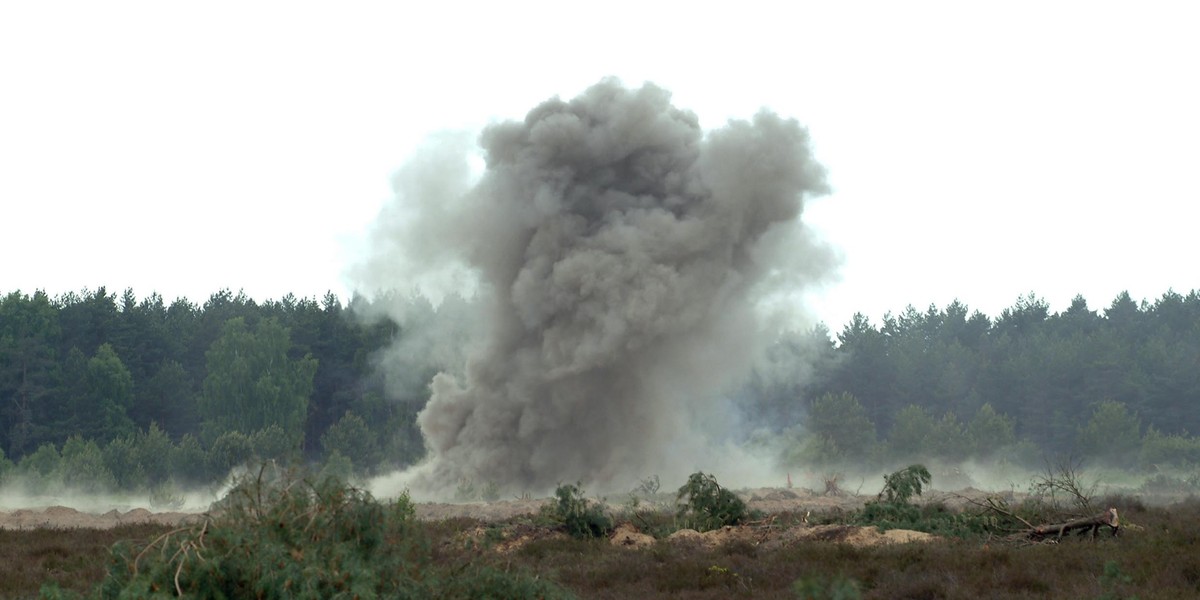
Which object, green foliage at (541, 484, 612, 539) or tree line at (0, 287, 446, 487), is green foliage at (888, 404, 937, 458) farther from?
green foliage at (541, 484, 612, 539)

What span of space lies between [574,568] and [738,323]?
26123 millimetres

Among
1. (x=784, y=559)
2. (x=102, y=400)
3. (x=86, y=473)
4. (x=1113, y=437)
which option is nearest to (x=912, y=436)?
(x=1113, y=437)

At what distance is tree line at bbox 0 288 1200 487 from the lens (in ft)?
206

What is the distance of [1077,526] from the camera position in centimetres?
1859

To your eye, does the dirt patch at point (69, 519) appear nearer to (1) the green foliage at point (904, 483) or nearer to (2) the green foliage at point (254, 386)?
(1) the green foliage at point (904, 483)

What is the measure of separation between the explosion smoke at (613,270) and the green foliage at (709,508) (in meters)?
16.5

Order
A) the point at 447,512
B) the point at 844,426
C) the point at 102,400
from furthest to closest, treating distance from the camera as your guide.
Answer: the point at 844,426
the point at 102,400
the point at 447,512

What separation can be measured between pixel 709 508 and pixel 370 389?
2350 inches

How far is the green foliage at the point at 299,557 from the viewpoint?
31.3 ft

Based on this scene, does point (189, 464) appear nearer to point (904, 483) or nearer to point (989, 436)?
point (989, 436)

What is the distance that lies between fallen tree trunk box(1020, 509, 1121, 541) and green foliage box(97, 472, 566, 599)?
10.7 meters

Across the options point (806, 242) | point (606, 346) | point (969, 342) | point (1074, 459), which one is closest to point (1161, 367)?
point (1074, 459)

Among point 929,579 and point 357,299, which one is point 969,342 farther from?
point 929,579

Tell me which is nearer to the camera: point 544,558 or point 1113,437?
point 544,558
